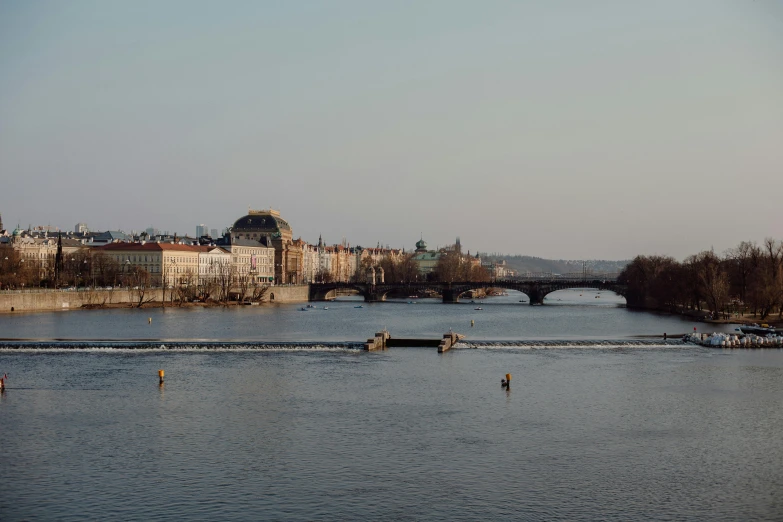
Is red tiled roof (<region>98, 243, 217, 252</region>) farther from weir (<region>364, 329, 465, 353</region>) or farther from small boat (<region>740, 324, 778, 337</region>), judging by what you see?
small boat (<region>740, 324, 778, 337</region>)

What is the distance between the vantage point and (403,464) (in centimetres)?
3309

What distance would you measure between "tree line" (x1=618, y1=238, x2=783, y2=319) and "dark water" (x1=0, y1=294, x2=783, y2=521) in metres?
36.5

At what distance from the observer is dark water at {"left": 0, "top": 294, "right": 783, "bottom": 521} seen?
28969mm

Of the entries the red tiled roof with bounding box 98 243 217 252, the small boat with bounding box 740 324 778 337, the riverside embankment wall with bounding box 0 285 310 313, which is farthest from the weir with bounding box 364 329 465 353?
the red tiled roof with bounding box 98 243 217 252

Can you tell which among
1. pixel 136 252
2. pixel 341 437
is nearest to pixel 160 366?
pixel 341 437

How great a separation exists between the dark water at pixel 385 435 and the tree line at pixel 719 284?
36492 mm

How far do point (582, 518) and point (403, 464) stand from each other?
24.6 feet

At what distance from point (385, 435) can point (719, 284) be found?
77.0 metres

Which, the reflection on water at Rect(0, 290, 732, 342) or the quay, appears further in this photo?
the reflection on water at Rect(0, 290, 732, 342)

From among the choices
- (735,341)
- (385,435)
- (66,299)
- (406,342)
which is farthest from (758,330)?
(66,299)

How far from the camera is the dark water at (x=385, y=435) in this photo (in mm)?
28969

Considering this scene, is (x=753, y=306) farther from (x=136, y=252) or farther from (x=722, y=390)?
(x=136, y=252)

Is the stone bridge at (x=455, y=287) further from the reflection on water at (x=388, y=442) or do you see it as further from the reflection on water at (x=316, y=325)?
the reflection on water at (x=388, y=442)

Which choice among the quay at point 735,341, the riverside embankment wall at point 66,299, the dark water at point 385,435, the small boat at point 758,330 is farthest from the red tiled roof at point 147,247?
the quay at point 735,341
